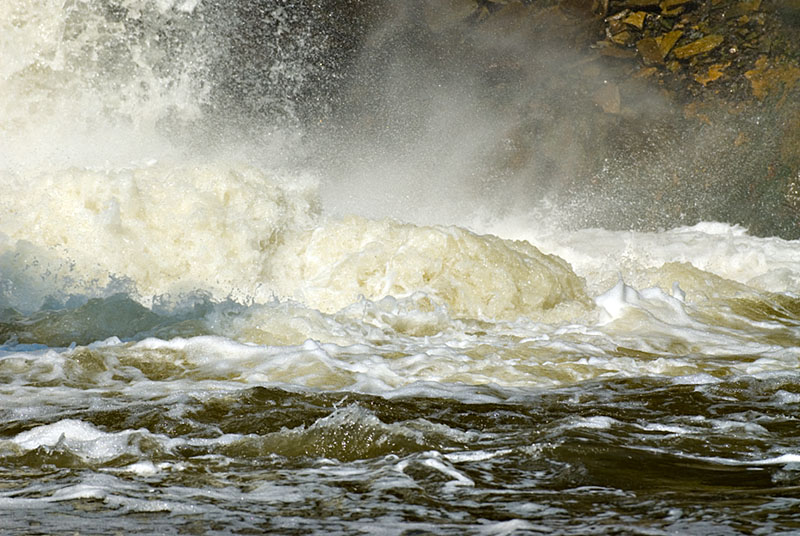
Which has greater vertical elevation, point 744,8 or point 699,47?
point 744,8

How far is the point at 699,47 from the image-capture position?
15.5 m

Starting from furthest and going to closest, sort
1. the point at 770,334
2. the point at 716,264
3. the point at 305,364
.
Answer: the point at 716,264, the point at 770,334, the point at 305,364

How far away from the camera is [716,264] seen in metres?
9.12

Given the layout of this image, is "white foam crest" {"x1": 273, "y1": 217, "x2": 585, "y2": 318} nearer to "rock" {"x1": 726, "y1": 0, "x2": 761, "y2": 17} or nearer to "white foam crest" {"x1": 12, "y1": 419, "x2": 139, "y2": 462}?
"white foam crest" {"x1": 12, "y1": 419, "x2": 139, "y2": 462}

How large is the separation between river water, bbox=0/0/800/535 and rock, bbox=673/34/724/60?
6252 mm

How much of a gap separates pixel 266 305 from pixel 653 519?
4185 millimetres

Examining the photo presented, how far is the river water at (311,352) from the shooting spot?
73.9 inches

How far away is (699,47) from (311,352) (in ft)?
45.0

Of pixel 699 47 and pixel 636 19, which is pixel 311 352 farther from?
pixel 699 47

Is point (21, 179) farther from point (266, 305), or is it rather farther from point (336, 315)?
point (336, 315)

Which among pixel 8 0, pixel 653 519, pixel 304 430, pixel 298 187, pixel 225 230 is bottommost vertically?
pixel 653 519

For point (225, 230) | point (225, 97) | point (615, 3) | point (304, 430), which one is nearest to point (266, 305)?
point (225, 230)

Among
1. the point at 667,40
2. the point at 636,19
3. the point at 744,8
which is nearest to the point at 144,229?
the point at 636,19

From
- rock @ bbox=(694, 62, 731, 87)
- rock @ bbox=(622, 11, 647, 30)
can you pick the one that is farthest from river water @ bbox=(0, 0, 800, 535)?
rock @ bbox=(622, 11, 647, 30)
